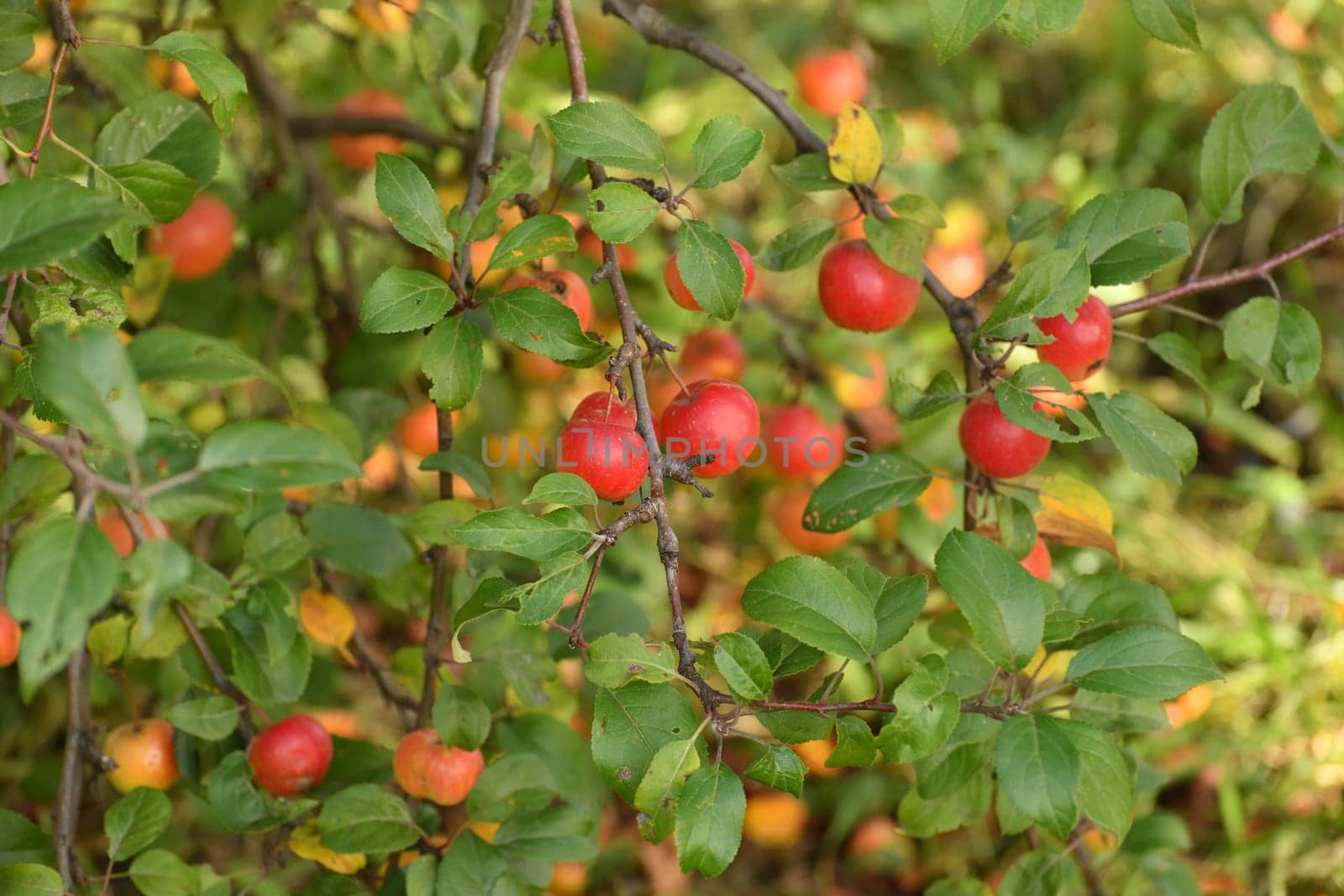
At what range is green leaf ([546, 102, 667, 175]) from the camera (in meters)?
0.75

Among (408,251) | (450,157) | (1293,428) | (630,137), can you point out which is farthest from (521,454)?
(1293,428)

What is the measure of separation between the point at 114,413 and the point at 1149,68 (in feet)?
7.64

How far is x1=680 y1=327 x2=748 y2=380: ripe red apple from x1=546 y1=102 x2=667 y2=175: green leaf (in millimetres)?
521

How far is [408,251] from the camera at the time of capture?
142 cm

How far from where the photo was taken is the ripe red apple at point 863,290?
3.01ft

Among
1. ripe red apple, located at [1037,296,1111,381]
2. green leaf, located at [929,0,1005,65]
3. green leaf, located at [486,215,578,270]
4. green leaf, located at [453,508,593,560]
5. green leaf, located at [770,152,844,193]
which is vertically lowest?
green leaf, located at [453,508,593,560]

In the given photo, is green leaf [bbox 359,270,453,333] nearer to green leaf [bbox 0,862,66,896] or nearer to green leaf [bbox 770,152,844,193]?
green leaf [bbox 770,152,844,193]

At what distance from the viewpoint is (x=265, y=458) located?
54 cm

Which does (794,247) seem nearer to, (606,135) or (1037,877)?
(606,135)

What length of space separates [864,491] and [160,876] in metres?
0.64

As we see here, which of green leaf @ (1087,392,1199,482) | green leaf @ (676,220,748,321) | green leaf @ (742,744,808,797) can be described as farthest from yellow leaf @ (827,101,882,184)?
green leaf @ (742,744,808,797)

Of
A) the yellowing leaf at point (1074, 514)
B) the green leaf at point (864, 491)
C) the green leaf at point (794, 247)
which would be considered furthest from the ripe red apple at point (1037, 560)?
the green leaf at point (794, 247)

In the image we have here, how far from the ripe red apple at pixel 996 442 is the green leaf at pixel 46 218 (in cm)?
63

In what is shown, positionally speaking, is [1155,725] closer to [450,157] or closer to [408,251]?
[408,251]
